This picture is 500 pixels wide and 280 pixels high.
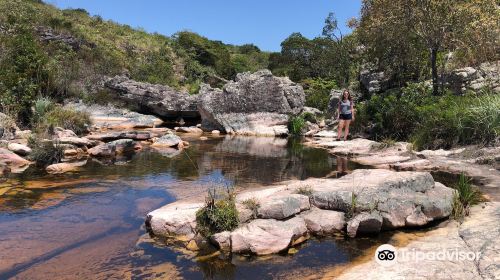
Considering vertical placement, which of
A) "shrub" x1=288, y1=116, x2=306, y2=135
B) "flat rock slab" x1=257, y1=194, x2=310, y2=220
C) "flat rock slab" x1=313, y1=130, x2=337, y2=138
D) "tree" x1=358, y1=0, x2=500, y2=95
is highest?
"tree" x1=358, y1=0, x2=500, y2=95

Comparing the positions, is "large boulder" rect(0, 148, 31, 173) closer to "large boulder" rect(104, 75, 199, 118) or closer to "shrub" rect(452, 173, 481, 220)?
"shrub" rect(452, 173, 481, 220)

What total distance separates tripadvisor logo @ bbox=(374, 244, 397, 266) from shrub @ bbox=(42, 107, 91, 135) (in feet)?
47.3

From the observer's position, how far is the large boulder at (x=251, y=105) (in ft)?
77.5

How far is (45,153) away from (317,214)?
8.88 m

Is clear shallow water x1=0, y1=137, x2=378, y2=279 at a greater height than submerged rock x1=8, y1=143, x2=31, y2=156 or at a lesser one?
lesser

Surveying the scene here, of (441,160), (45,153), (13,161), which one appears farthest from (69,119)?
(441,160)

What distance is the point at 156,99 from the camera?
89.6ft

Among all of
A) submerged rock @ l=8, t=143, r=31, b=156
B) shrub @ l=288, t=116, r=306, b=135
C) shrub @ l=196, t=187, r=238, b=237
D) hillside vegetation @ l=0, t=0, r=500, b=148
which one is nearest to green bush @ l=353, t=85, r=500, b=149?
hillside vegetation @ l=0, t=0, r=500, b=148

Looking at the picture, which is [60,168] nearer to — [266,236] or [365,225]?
[266,236]

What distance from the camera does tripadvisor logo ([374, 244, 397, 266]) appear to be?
496 centimetres

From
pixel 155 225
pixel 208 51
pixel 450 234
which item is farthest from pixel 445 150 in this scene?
pixel 208 51

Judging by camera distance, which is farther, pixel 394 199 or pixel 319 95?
pixel 319 95

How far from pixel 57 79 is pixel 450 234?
973 inches

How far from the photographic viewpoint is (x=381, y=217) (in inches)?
245
